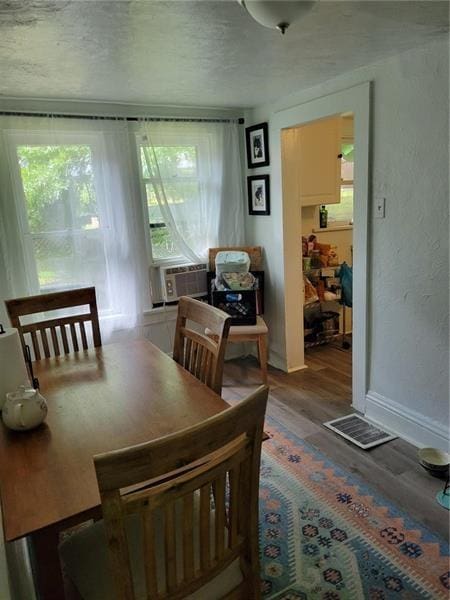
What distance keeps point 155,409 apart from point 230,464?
0.53m

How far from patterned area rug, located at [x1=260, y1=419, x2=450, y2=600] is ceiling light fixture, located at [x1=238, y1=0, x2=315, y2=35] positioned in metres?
1.94

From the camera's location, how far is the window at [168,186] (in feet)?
11.0

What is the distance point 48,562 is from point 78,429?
0.41 m

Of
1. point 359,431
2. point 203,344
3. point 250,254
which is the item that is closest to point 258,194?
point 250,254

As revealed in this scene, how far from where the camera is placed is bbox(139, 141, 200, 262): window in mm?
3359

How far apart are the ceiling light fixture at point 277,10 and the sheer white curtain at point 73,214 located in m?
2.15

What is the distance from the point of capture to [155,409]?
1483 mm

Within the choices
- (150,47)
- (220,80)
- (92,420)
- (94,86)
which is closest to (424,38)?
(220,80)

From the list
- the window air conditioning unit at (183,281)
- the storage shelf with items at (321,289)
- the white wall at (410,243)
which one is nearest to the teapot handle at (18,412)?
the white wall at (410,243)

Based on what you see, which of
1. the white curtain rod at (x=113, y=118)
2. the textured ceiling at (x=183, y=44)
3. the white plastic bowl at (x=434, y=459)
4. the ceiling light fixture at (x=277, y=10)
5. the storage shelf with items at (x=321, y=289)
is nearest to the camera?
the ceiling light fixture at (x=277, y=10)

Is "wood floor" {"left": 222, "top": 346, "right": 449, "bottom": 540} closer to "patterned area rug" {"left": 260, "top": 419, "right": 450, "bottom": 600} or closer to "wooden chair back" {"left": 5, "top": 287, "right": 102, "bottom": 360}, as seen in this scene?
"patterned area rug" {"left": 260, "top": 419, "right": 450, "bottom": 600}

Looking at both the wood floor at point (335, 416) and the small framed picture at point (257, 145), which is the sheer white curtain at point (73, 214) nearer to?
the small framed picture at point (257, 145)

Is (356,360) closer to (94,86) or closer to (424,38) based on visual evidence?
(424,38)

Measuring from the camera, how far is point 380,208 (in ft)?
8.27
